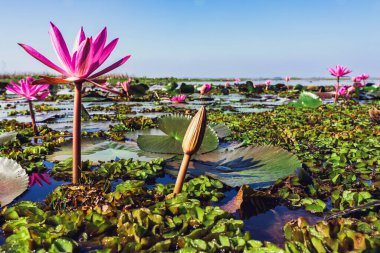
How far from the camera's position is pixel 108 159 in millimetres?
1948

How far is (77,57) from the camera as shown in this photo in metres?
1.18

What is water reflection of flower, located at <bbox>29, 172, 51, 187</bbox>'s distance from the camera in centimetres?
161

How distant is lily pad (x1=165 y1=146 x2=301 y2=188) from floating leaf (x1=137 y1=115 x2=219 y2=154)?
10 centimetres

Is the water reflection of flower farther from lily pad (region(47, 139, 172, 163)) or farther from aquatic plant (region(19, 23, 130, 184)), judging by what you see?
aquatic plant (region(19, 23, 130, 184))

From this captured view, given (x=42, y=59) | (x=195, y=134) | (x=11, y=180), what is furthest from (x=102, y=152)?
(x=195, y=134)

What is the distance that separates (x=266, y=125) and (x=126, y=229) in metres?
2.72

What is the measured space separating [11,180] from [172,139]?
1003 mm

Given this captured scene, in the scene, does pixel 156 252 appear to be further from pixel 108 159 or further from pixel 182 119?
pixel 182 119

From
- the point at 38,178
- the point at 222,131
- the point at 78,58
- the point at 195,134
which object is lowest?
the point at 38,178

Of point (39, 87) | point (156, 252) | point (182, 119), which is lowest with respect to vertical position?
point (156, 252)

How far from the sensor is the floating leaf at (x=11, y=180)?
4.34 feet

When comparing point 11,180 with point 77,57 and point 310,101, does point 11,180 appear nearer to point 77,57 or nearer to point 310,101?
point 77,57

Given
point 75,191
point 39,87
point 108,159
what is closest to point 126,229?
point 75,191

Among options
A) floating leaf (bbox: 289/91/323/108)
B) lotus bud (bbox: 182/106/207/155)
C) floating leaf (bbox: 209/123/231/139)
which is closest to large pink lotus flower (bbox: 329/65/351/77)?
floating leaf (bbox: 289/91/323/108)
